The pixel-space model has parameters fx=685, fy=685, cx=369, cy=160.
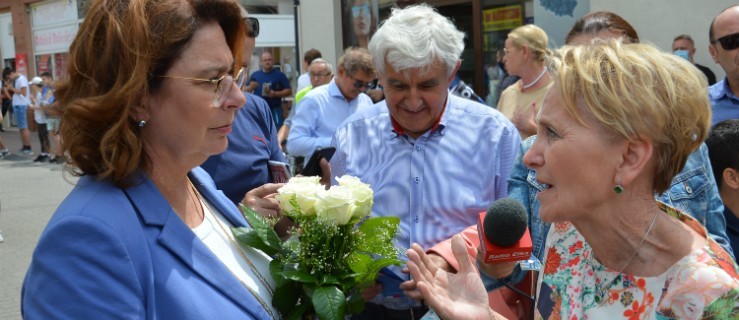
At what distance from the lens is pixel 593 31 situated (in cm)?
341

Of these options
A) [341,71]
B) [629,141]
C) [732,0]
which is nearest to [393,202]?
[629,141]

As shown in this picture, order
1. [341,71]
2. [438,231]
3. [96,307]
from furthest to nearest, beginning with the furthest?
[341,71] → [438,231] → [96,307]

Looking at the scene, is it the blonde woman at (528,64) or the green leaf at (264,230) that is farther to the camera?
the blonde woman at (528,64)

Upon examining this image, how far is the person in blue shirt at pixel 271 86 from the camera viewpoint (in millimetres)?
12289

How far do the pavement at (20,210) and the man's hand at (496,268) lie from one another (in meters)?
2.48

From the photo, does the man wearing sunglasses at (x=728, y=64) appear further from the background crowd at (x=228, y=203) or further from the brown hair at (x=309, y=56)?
the brown hair at (x=309, y=56)

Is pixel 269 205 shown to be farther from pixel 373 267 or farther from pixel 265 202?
pixel 373 267

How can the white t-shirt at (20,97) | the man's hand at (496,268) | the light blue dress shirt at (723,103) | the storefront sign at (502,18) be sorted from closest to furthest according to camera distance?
the man's hand at (496,268)
the light blue dress shirt at (723,103)
the storefront sign at (502,18)
the white t-shirt at (20,97)

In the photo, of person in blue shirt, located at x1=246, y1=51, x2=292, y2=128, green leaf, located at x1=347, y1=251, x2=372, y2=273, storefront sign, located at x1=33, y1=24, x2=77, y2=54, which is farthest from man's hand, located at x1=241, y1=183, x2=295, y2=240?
storefront sign, located at x1=33, y1=24, x2=77, y2=54

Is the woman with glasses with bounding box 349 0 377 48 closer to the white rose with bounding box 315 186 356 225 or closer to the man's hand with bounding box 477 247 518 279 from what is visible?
the man's hand with bounding box 477 247 518 279

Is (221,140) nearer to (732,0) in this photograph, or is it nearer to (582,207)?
(582,207)

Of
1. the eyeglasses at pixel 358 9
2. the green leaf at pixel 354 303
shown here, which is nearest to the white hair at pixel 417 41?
the green leaf at pixel 354 303

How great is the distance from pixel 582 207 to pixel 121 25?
52.8 inches

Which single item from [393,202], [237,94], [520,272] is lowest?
[520,272]
